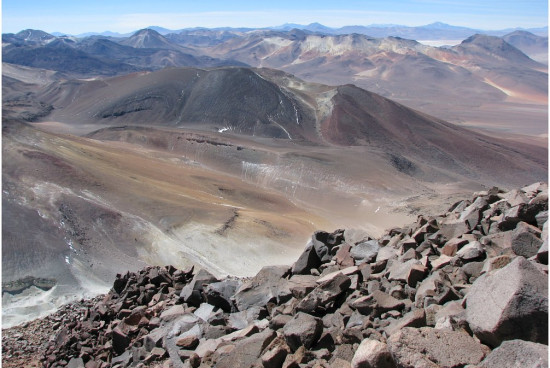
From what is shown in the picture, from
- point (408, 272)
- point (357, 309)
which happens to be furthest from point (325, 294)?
point (408, 272)

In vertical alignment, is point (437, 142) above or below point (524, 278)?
below

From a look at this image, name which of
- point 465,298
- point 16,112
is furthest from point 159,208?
point 16,112

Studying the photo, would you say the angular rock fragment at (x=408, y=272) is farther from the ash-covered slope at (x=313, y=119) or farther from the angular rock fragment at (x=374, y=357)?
the ash-covered slope at (x=313, y=119)

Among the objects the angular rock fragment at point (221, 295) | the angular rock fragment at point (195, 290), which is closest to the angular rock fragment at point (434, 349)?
the angular rock fragment at point (221, 295)

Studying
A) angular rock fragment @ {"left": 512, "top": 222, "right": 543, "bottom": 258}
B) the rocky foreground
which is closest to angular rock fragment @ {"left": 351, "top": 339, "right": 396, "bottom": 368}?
the rocky foreground

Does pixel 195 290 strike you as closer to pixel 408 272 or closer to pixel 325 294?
pixel 325 294

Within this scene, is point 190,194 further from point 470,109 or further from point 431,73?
point 431,73
